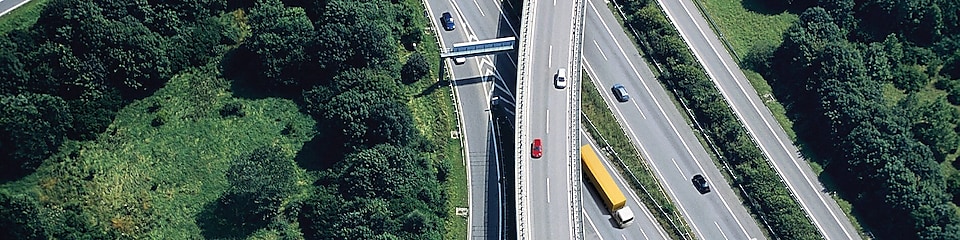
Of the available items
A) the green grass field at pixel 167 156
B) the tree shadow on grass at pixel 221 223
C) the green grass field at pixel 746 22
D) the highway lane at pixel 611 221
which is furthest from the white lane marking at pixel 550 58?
the tree shadow on grass at pixel 221 223

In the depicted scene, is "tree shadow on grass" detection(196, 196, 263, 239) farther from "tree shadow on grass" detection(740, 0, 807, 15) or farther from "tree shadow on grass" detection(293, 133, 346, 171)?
"tree shadow on grass" detection(740, 0, 807, 15)

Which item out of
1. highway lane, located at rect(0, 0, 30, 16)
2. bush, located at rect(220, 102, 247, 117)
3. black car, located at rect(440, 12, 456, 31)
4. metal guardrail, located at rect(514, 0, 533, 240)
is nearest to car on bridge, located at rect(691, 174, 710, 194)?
metal guardrail, located at rect(514, 0, 533, 240)

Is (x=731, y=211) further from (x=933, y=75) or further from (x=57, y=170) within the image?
(x=57, y=170)

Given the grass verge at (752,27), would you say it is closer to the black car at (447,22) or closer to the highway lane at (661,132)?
the highway lane at (661,132)

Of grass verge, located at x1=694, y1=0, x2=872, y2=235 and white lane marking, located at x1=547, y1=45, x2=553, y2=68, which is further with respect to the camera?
grass verge, located at x1=694, y1=0, x2=872, y2=235

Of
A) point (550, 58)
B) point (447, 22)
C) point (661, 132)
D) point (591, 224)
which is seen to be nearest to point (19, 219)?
point (447, 22)

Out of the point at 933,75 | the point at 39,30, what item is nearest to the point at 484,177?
the point at 39,30
